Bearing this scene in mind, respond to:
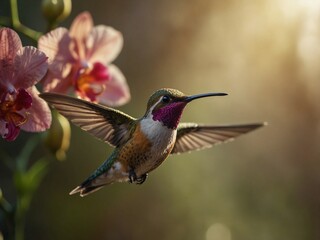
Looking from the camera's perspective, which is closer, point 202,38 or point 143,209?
point 143,209

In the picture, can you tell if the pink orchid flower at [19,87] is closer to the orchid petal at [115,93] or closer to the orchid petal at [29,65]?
the orchid petal at [29,65]

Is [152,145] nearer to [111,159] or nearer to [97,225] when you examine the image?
[111,159]

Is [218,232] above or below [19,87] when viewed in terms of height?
below

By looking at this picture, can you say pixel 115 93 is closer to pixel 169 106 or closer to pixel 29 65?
pixel 29 65

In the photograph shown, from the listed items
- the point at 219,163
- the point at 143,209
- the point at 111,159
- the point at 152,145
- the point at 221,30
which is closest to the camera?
the point at 152,145

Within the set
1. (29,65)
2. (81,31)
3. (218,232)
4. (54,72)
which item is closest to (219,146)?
(218,232)

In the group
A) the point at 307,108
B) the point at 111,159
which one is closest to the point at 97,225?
→ the point at 307,108

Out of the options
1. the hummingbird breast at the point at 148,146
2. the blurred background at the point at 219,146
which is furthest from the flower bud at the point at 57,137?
the blurred background at the point at 219,146
